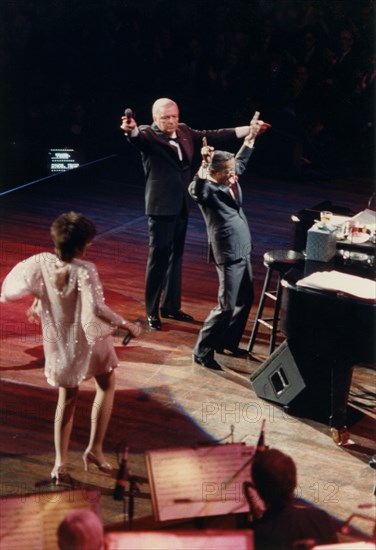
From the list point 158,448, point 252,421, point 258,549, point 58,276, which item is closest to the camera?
point 258,549

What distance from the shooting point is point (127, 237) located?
8211 millimetres

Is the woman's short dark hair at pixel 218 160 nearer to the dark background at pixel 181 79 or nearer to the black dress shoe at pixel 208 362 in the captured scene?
the black dress shoe at pixel 208 362

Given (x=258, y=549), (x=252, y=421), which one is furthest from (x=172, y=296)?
(x=258, y=549)

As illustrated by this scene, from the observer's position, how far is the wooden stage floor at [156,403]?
169 inches

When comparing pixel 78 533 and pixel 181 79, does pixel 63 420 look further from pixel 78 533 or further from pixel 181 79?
pixel 181 79

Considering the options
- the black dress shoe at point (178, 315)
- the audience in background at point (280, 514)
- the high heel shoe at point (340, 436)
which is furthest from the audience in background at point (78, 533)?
the black dress shoe at point (178, 315)

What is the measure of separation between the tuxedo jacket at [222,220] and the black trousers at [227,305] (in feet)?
0.28

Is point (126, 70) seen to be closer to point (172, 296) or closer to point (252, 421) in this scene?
point (172, 296)

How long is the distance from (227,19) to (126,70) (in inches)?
66.0

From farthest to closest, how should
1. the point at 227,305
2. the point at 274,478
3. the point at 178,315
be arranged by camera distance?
the point at 178,315
the point at 227,305
the point at 274,478

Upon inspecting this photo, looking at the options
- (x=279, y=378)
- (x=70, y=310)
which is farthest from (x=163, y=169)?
(x=70, y=310)

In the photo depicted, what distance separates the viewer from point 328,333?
4.45 m

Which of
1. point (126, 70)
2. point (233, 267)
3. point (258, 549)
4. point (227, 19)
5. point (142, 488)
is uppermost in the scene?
point (227, 19)

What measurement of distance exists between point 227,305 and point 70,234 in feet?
6.27
